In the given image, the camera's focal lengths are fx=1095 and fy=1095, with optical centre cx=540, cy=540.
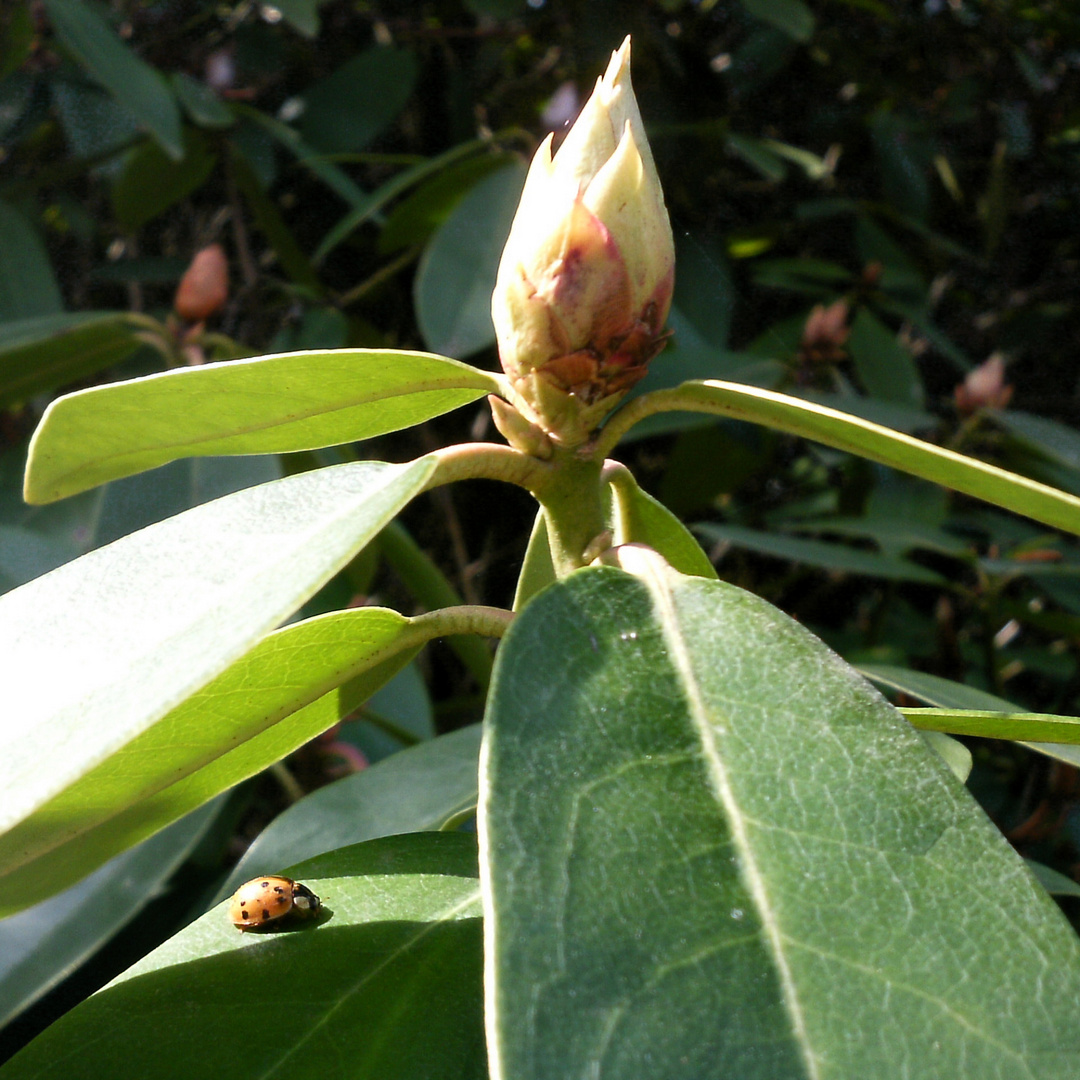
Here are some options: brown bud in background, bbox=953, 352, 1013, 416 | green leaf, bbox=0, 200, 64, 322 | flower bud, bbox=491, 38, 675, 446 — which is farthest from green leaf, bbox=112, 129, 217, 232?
flower bud, bbox=491, 38, 675, 446

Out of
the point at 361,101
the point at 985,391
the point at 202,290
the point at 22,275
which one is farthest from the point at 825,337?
the point at 22,275

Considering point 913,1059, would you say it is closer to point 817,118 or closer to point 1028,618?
point 1028,618

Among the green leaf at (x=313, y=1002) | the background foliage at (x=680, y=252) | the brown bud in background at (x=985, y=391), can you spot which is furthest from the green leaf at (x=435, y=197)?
the green leaf at (x=313, y=1002)

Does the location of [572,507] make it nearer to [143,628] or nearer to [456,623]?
[456,623]

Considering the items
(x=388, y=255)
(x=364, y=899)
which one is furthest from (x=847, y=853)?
(x=388, y=255)

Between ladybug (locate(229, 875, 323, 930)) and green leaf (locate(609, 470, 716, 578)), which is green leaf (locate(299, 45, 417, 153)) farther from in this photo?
ladybug (locate(229, 875, 323, 930))
